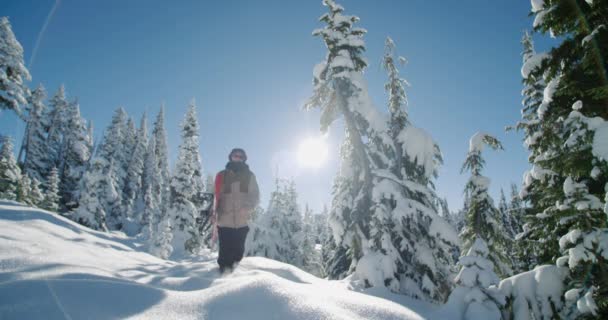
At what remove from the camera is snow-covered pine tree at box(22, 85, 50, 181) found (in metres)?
41.2

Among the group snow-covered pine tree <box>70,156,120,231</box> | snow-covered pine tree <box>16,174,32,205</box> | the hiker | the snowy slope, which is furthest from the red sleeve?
snow-covered pine tree <box>70,156,120,231</box>

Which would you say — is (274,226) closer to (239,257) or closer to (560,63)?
(239,257)

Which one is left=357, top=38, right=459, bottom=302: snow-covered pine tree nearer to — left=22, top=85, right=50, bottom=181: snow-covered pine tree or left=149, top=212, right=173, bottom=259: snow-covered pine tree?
left=149, top=212, right=173, bottom=259: snow-covered pine tree

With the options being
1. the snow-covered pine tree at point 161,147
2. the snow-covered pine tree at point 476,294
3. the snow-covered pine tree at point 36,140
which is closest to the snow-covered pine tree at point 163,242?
the snow-covered pine tree at point 36,140

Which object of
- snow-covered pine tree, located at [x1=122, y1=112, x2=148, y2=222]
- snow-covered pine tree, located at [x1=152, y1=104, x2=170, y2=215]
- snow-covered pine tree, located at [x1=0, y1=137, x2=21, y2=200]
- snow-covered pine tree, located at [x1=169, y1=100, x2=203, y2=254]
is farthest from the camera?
snow-covered pine tree, located at [x1=152, y1=104, x2=170, y2=215]

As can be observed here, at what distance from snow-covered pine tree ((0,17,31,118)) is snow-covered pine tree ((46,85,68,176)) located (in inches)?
1214

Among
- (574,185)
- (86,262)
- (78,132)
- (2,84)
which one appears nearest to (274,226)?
(2,84)

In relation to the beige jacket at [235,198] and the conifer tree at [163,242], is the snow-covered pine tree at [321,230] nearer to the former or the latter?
the conifer tree at [163,242]

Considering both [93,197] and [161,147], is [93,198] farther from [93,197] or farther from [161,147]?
[161,147]

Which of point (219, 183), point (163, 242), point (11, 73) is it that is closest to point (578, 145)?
point (219, 183)

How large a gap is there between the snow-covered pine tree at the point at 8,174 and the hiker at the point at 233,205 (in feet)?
79.3

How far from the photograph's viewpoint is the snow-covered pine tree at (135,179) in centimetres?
5319

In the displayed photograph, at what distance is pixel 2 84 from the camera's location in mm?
19438

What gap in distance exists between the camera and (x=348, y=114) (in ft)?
33.1
